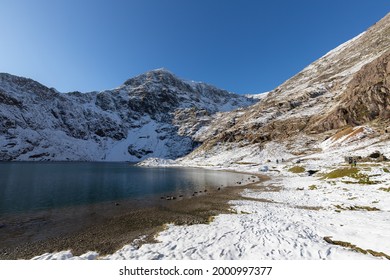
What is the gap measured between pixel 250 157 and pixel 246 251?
12707cm

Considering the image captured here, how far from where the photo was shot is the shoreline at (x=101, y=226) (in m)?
16.2

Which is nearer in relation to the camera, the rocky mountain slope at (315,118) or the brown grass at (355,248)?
the brown grass at (355,248)

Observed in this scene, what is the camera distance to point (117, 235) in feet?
61.6

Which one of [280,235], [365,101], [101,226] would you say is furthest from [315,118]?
[101,226]

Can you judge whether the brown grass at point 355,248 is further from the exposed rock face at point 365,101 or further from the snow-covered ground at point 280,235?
the exposed rock face at point 365,101

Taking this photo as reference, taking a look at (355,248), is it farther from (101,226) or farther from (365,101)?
(365,101)

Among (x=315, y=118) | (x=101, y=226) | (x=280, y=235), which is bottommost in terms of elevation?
(x=101, y=226)

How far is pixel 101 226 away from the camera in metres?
21.9

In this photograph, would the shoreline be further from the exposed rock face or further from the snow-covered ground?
the exposed rock face

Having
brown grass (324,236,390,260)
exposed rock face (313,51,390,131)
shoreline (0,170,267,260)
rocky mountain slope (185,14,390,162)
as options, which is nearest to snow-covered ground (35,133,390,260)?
brown grass (324,236,390,260)

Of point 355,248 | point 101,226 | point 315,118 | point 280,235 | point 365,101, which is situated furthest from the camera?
point 315,118

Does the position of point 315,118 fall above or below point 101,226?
above

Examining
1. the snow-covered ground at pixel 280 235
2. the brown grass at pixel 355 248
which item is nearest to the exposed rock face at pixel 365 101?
the snow-covered ground at pixel 280 235
